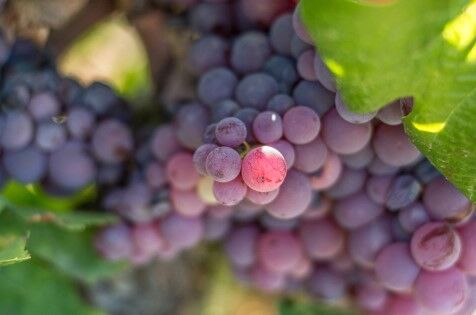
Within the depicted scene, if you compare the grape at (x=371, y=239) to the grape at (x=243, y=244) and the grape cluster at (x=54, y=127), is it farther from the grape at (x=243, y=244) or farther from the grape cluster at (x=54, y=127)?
the grape cluster at (x=54, y=127)

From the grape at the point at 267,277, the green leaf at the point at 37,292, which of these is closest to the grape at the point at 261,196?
the grape at the point at 267,277

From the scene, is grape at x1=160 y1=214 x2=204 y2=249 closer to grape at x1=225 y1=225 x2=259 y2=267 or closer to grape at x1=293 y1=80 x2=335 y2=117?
grape at x1=225 y1=225 x2=259 y2=267

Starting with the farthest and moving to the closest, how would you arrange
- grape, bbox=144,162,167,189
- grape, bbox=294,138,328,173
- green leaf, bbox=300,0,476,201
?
grape, bbox=144,162,167,189 → grape, bbox=294,138,328,173 → green leaf, bbox=300,0,476,201

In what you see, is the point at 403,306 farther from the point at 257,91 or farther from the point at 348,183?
the point at 257,91

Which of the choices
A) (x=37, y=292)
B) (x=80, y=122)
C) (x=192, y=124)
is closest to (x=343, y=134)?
(x=192, y=124)

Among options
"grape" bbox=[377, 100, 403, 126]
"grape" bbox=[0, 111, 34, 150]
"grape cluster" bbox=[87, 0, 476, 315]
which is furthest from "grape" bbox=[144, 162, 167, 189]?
"grape" bbox=[377, 100, 403, 126]

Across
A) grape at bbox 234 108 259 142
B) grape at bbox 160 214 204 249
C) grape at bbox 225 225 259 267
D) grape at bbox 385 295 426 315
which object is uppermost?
grape at bbox 234 108 259 142

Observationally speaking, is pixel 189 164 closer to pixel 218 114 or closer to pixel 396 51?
pixel 218 114
